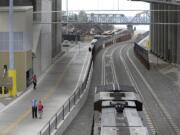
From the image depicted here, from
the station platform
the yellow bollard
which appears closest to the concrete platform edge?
the station platform

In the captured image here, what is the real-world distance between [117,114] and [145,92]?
25.7m

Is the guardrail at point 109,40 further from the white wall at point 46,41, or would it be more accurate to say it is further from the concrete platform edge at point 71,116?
the concrete platform edge at point 71,116

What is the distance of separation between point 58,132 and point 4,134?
328cm

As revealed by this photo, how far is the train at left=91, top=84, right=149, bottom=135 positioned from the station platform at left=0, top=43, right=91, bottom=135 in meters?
4.80

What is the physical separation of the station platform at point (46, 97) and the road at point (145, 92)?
199 centimetres

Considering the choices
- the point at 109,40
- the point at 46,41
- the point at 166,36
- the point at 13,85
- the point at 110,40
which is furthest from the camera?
the point at 110,40

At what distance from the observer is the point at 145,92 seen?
50.3m

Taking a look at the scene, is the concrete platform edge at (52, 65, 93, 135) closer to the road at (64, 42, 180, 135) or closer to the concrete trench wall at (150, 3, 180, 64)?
the road at (64, 42, 180, 135)

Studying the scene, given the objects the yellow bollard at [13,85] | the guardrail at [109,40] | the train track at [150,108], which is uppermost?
the guardrail at [109,40]

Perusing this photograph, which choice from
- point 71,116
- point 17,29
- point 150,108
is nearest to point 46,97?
point 71,116

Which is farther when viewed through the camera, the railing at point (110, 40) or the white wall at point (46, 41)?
the railing at point (110, 40)

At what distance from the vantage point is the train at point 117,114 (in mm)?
21812

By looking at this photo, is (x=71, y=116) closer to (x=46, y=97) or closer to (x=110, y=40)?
(x=46, y=97)

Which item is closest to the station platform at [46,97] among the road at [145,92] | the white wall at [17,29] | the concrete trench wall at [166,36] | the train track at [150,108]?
the road at [145,92]
